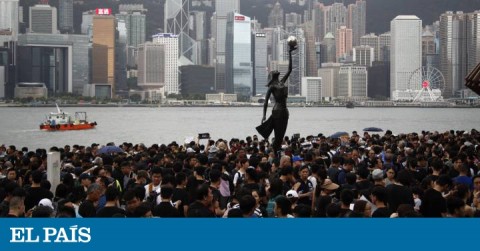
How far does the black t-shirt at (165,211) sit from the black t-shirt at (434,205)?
2458mm

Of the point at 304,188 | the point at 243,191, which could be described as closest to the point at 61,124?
the point at 304,188

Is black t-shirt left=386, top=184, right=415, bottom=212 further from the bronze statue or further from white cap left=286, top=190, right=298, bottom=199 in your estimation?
the bronze statue

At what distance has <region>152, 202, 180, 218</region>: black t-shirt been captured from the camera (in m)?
7.24

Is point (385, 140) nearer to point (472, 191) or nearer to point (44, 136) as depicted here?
point (472, 191)

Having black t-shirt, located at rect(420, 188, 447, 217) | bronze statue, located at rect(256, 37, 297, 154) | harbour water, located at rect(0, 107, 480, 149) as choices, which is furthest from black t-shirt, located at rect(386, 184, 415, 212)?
harbour water, located at rect(0, 107, 480, 149)

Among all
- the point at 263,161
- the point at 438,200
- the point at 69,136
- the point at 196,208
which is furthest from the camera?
the point at 69,136

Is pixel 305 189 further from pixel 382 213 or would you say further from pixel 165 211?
pixel 165 211

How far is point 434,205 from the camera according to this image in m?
7.58

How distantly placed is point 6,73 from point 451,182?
20162cm

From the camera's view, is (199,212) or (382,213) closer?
(199,212)

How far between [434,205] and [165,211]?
2634mm

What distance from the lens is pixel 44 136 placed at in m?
67.1

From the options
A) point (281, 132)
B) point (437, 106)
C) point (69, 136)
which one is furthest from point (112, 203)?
point (437, 106)

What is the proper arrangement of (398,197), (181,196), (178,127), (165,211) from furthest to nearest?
(178,127)
(181,196)
(398,197)
(165,211)
